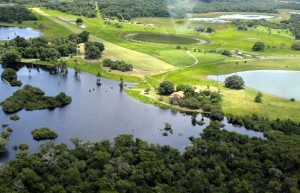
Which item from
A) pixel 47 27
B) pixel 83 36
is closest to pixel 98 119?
pixel 83 36

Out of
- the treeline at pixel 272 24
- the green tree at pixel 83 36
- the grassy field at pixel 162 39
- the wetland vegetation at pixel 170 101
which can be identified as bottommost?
the wetland vegetation at pixel 170 101

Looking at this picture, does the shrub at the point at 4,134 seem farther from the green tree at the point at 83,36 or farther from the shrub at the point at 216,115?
the green tree at the point at 83,36

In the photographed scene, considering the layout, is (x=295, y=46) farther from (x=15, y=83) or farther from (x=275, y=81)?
(x=15, y=83)

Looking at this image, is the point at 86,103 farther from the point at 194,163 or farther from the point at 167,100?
the point at 194,163

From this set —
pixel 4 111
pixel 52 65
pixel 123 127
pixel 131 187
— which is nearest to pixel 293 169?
pixel 131 187

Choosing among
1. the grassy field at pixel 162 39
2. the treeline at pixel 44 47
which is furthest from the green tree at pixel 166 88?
the grassy field at pixel 162 39

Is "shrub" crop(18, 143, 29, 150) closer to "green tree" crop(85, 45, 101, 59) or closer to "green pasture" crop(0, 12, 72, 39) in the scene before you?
"green tree" crop(85, 45, 101, 59)
